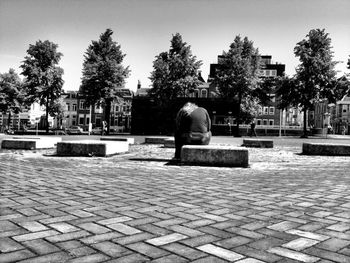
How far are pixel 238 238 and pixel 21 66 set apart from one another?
44.8m

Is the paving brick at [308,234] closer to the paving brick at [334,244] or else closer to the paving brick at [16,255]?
the paving brick at [334,244]

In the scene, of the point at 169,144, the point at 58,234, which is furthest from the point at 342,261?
the point at 169,144

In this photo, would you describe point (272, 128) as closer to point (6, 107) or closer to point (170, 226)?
point (6, 107)

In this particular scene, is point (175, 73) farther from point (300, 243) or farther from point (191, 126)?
point (300, 243)

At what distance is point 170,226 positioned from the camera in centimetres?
354

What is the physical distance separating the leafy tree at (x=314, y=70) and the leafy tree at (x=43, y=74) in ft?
96.3

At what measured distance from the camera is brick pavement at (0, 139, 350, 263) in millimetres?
2789

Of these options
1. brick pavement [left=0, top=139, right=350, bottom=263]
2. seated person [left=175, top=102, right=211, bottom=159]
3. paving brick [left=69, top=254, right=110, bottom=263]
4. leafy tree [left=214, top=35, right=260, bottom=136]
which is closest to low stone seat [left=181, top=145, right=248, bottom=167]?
seated person [left=175, top=102, right=211, bottom=159]

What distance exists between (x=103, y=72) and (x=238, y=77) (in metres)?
17.4

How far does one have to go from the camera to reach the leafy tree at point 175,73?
4562cm

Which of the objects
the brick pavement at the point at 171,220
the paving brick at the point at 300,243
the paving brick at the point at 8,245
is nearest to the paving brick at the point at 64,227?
the brick pavement at the point at 171,220

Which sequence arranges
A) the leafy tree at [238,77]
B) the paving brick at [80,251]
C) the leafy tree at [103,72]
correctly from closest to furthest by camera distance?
the paving brick at [80,251] → the leafy tree at [103,72] → the leafy tree at [238,77]

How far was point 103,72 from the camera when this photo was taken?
143 ft

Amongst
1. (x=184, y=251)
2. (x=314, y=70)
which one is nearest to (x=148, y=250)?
(x=184, y=251)
